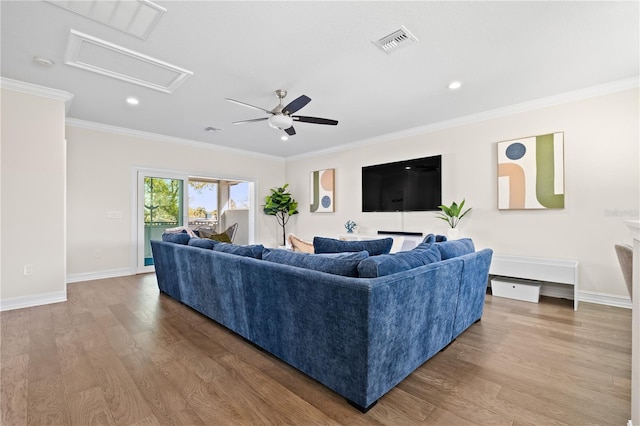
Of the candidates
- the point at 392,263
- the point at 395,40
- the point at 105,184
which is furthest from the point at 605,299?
the point at 105,184

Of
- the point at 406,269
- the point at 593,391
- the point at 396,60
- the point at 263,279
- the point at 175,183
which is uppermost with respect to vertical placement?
the point at 396,60

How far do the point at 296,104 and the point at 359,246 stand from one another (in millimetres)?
1696

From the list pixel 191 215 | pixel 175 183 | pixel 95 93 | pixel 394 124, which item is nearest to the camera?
pixel 95 93

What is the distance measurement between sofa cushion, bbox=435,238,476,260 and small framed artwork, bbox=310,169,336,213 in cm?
388

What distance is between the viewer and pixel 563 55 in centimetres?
277

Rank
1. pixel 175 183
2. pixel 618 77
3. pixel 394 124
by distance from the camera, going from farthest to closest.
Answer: pixel 175 183 < pixel 394 124 < pixel 618 77

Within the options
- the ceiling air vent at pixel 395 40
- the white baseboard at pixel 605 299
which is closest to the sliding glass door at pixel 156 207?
the ceiling air vent at pixel 395 40

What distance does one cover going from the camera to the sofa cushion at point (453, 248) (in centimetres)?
238

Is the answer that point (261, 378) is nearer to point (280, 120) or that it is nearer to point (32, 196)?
point (280, 120)

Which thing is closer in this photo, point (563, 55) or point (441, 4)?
point (441, 4)

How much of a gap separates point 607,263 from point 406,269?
3.29 meters

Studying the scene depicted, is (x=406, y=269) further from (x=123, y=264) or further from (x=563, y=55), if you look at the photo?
(x=123, y=264)

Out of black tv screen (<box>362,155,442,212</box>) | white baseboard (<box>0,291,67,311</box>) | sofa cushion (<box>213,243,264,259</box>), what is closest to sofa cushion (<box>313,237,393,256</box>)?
sofa cushion (<box>213,243,264,259</box>)

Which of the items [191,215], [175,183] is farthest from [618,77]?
[191,215]
